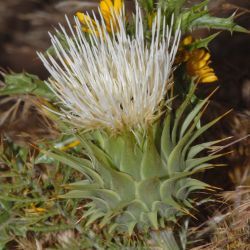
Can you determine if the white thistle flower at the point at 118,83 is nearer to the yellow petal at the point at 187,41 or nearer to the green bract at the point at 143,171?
the green bract at the point at 143,171

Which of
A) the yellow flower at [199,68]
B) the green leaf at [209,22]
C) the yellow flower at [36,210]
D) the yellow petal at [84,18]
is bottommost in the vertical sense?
the yellow flower at [36,210]

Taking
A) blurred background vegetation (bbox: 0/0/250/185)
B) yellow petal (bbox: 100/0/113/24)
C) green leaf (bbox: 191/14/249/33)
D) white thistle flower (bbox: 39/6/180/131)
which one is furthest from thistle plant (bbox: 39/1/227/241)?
blurred background vegetation (bbox: 0/0/250/185)

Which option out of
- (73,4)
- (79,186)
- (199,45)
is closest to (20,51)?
(73,4)

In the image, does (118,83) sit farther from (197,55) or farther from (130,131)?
(197,55)

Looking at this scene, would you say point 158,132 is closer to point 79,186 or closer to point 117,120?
point 117,120

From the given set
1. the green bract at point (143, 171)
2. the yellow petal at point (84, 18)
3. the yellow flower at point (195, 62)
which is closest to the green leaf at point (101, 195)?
the green bract at point (143, 171)
